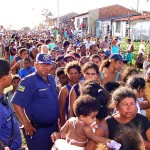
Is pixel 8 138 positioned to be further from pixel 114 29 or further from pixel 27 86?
pixel 114 29

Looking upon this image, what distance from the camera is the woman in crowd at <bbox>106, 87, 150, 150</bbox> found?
2.72 m

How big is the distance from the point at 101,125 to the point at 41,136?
135 cm

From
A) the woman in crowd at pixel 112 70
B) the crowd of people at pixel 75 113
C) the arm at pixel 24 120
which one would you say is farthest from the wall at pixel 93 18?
the arm at pixel 24 120

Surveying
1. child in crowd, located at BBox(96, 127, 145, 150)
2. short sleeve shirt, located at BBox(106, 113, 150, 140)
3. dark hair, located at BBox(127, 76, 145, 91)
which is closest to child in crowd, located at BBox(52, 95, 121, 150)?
short sleeve shirt, located at BBox(106, 113, 150, 140)

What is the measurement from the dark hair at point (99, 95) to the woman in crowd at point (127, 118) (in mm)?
86

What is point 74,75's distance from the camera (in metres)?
4.22

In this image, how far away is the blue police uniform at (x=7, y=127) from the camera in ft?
9.23

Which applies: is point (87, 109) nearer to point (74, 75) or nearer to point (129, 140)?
point (129, 140)

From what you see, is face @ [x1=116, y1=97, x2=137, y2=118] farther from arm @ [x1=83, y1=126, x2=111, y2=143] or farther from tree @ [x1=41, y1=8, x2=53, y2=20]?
tree @ [x1=41, y1=8, x2=53, y2=20]

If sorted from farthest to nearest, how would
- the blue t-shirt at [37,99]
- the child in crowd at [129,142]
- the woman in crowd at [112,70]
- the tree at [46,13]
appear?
1. the tree at [46,13]
2. the woman in crowd at [112,70]
3. the blue t-shirt at [37,99]
4. the child in crowd at [129,142]

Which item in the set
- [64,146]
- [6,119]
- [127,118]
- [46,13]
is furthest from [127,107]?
[46,13]

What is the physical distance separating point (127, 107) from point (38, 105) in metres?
1.35

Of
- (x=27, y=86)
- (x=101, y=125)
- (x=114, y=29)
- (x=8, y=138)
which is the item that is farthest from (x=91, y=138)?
(x=114, y=29)

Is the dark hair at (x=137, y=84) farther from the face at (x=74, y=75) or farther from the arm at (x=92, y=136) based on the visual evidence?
the arm at (x=92, y=136)
